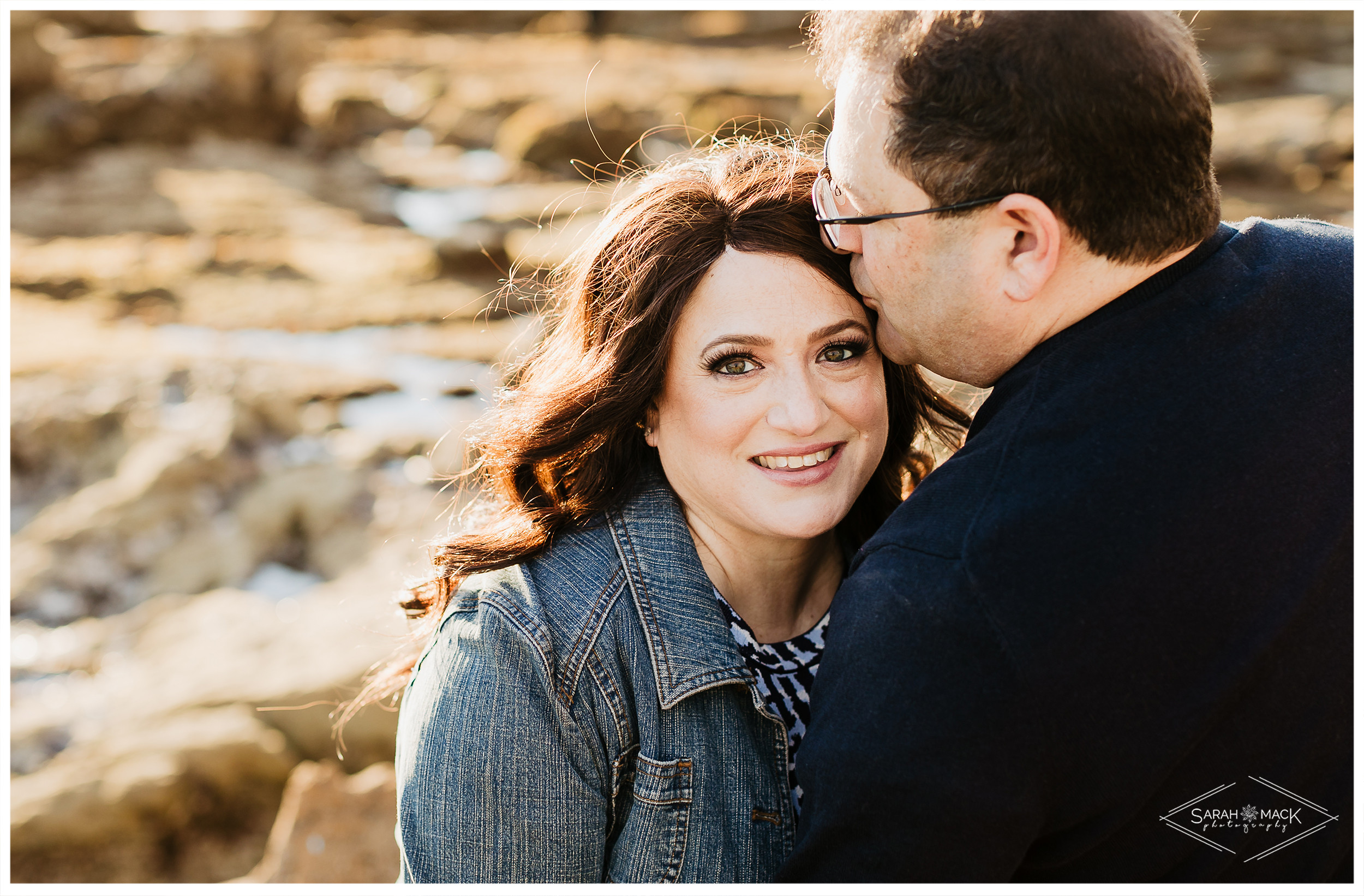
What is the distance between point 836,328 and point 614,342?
518 millimetres

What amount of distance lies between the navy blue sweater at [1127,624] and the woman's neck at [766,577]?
83 centimetres

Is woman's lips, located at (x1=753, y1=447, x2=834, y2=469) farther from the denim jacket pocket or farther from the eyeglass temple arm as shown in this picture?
the denim jacket pocket

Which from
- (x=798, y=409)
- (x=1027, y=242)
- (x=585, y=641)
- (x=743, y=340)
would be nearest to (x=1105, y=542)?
(x=1027, y=242)

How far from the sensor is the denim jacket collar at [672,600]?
2.32 meters

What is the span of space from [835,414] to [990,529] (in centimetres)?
80

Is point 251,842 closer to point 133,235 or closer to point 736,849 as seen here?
point 736,849

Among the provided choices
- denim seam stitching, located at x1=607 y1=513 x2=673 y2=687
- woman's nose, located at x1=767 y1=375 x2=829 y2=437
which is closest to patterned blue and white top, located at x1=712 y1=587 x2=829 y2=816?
denim seam stitching, located at x1=607 y1=513 x2=673 y2=687

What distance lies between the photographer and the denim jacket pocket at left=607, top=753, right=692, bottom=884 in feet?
7.37

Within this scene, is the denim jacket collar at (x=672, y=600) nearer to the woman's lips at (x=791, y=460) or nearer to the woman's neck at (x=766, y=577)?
the woman's neck at (x=766, y=577)

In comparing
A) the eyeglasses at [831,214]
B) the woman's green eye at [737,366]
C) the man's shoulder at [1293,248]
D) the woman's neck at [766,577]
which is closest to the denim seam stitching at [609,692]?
the woman's neck at [766,577]

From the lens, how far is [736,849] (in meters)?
2.28

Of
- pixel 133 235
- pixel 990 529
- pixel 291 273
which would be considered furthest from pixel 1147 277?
pixel 133 235

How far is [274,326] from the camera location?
10656 mm

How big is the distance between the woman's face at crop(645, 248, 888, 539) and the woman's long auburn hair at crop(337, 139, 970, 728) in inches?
1.8
